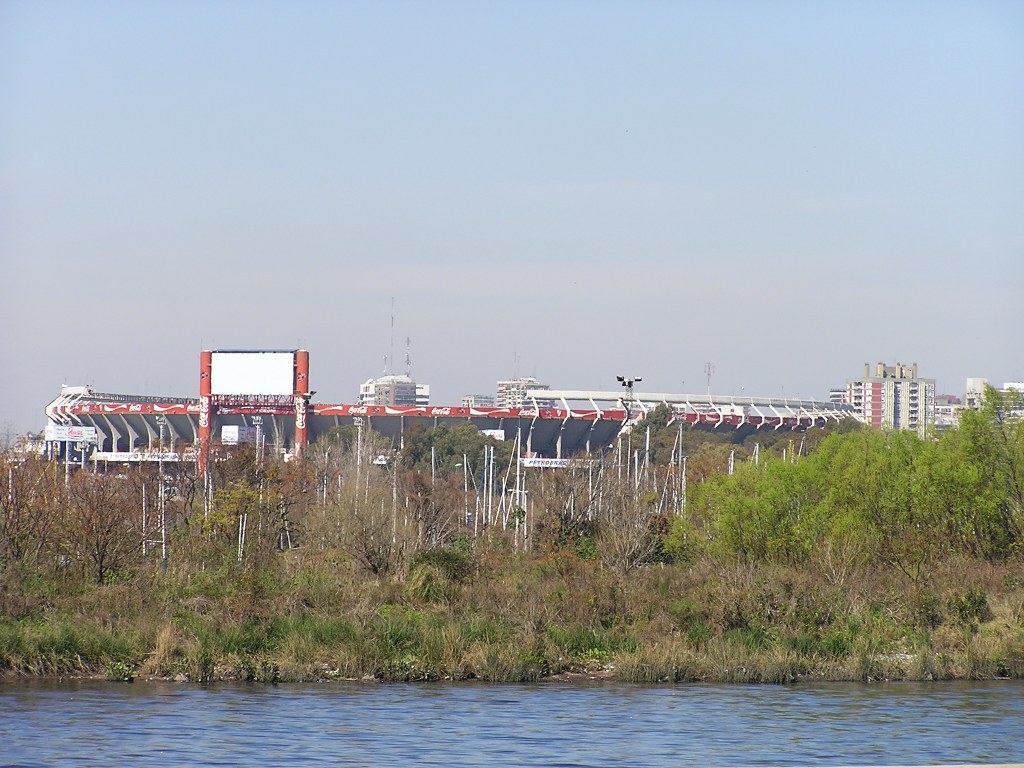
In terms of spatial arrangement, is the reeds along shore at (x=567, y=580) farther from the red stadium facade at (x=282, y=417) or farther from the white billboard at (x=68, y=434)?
the white billboard at (x=68, y=434)

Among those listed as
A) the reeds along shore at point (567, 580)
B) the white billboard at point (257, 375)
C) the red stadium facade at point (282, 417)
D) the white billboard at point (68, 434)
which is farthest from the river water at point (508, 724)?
the white billboard at point (68, 434)

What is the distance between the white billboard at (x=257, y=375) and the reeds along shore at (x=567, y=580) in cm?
6500

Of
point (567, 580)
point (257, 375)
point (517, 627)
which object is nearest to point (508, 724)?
point (517, 627)

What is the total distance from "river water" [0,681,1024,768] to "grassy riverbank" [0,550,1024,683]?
2.17 feet

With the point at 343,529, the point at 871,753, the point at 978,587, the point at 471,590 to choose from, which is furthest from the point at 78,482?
the point at 871,753

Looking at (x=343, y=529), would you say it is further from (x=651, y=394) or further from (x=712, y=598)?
(x=651, y=394)

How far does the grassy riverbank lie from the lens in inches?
985

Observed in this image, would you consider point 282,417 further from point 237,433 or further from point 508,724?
point 508,724

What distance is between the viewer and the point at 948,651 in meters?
26.8

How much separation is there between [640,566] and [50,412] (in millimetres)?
126098

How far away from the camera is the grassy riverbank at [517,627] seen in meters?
25.0

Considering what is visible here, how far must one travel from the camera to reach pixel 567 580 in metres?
30.1

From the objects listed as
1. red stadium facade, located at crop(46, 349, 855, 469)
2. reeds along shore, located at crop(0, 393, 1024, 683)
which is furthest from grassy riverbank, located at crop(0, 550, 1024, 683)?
red stadium facade, located at crop(46, 349, 855, 469)

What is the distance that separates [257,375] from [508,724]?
90902 millimetres
